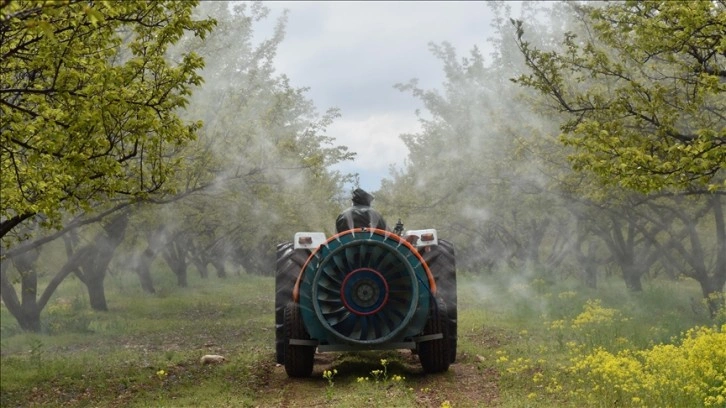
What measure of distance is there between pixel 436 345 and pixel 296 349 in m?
2.07

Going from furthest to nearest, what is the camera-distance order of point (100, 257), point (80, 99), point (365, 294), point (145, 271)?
point (145, 271) → point (100, 257) → point (365, 294) → point (80, 99)

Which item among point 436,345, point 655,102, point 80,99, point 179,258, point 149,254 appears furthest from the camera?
point 179,258

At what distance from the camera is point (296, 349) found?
1141 cm

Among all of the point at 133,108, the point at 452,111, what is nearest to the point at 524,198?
the point at 452,111

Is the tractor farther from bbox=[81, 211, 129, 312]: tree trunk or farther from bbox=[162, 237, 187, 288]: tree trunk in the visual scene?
bbox=[162, 237, 187, 288]: tree trunk

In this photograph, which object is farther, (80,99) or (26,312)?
(26,312)

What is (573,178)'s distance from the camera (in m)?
20.6

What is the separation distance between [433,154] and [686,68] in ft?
114

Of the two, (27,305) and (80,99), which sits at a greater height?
(80,99)

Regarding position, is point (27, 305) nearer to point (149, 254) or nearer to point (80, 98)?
point (149, 254)

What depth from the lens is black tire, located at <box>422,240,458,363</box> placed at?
12094mm

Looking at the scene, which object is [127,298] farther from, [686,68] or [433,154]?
[686,68]

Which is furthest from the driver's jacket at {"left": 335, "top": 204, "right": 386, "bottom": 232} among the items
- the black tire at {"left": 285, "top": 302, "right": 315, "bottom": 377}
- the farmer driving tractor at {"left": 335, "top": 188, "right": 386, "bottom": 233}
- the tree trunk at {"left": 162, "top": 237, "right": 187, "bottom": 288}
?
the tree trunk at {"left": 162, "top": 237, "right": 187, "bottom": 288}

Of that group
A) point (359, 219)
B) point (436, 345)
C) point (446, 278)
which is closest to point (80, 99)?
point (359, 219)
